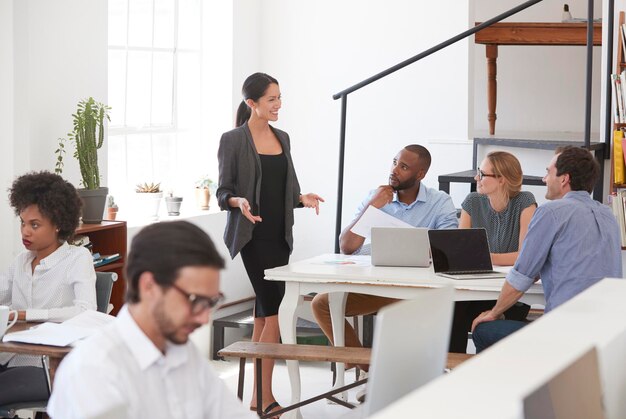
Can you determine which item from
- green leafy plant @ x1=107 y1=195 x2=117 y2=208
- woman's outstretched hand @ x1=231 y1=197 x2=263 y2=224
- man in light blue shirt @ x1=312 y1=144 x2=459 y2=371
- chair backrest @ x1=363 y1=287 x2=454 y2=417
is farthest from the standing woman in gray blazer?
chair backrest @ x1=363 y1=287 x2=454 y2=417

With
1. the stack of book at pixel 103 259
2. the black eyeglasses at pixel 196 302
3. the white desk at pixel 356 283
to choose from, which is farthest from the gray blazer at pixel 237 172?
the black eyeglasses at pixel 196 302

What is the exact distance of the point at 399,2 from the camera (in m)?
7.16

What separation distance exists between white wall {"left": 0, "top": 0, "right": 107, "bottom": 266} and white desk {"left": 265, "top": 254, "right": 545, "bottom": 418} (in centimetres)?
146

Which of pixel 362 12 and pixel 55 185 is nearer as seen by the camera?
pixel 55 185

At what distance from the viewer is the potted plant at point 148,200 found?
6.61 meters

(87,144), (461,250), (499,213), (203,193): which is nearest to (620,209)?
(499,213)

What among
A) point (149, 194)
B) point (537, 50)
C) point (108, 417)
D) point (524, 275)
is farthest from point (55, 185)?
point (537, 50)

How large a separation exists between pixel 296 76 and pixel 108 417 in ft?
19.9

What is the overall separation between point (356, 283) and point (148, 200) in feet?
7.96

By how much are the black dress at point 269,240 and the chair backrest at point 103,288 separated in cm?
115

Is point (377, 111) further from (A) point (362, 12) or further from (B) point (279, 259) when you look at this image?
(B) point (279, 259)

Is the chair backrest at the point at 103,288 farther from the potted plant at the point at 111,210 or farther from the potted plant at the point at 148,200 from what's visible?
the potted plant at the point at 148,200

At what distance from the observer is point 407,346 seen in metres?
2.12

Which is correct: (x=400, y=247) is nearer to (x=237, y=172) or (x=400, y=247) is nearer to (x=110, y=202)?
(x=237, y=172)
